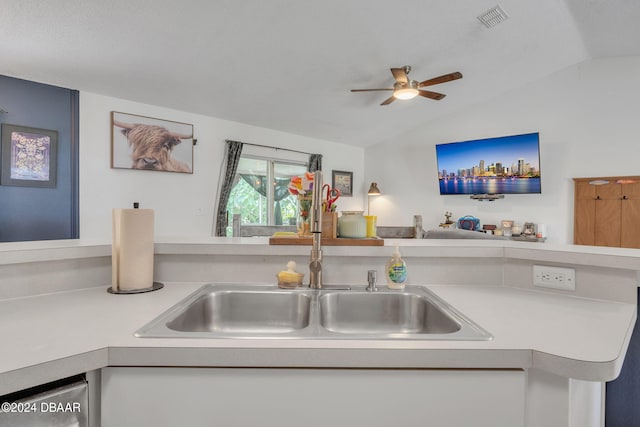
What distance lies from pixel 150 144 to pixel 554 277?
13.9 feet

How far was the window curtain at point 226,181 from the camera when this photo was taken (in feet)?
15.3

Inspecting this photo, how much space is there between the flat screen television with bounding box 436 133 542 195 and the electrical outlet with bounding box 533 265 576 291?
4372mm

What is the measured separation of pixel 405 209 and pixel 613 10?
379 centimetres

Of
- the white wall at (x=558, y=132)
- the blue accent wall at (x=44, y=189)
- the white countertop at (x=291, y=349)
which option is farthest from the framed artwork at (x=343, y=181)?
the white countertop at (x=291, y=349)

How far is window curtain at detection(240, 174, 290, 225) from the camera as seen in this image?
5223mm

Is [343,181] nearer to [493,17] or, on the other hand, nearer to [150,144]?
[150,144]

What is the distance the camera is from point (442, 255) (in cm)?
124

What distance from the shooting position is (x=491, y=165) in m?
5.15

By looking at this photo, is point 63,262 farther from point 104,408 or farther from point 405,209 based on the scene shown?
point 405,209

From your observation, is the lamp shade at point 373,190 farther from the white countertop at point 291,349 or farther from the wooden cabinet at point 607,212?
the white countertop at point 291,349

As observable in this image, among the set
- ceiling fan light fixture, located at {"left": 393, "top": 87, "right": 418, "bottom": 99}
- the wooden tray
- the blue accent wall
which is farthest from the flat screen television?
the blue accent wall

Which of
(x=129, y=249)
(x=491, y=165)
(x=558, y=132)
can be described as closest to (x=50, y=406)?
(x=129, y=249)

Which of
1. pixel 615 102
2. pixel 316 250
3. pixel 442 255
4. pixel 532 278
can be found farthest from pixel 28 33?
pixel 615 102

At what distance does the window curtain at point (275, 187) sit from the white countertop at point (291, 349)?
175 inches
